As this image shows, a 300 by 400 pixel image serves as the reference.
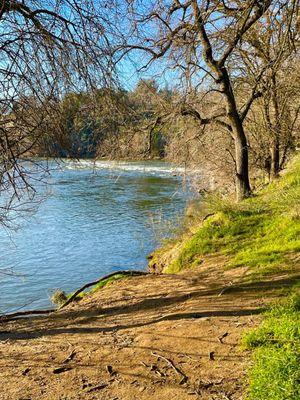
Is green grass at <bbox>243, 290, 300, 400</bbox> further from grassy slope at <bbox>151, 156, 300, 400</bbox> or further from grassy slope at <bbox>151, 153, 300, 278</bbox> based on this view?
grassy slope at <bbox>151, 153, 300, 278</bbox>

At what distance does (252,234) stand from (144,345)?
4.47 meters

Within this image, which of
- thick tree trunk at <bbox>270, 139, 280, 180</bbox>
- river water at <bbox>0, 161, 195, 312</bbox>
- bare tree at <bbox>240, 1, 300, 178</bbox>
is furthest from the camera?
thick tree trunk at <bbox>270, 139, 280, 180</bbox>

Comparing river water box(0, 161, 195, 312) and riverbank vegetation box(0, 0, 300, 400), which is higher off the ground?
riverbank vegetation box(0, 0, 300, 400)

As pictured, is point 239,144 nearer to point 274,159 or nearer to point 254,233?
point 274,159

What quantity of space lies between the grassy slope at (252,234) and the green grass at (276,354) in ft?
6.50

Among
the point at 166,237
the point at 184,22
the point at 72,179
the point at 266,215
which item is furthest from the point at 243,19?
the point at 72,179

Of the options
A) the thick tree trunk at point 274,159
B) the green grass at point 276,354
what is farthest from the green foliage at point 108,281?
the thick tree trunk at point 274,159

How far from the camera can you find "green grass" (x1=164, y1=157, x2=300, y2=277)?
7266 mm

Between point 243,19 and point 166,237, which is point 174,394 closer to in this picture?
point 243,19

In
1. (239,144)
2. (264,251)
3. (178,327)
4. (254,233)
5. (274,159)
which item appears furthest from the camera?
(274,159)

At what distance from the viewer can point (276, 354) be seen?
3.69 metres

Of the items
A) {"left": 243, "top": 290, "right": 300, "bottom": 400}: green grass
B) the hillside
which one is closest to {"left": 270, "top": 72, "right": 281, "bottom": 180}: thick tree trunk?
the hillside

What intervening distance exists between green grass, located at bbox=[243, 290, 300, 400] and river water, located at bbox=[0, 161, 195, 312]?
284 centimetres

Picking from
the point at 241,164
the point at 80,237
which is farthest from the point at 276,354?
the point at 80,237
